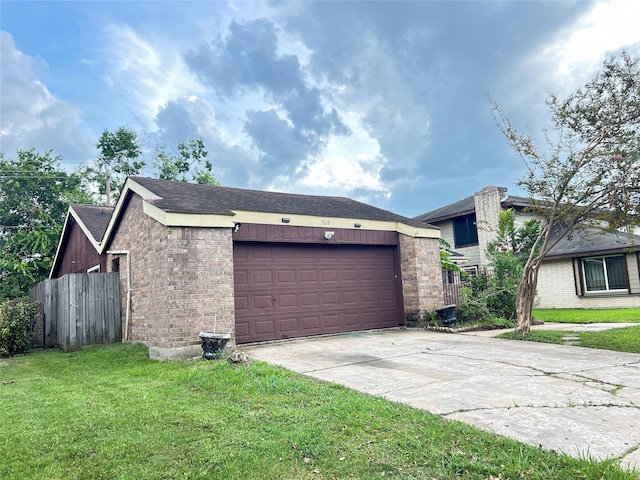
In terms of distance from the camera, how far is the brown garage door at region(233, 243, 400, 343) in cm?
988

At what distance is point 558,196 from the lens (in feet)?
29.7

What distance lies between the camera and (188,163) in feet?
105

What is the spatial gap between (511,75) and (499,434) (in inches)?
580

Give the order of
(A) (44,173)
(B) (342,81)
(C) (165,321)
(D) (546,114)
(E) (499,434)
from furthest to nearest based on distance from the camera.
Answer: (A) (44,173), (B) (342,81), (D) (546,114), (C) (165,321), (E) (499,434)

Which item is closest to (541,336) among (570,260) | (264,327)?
(264,327)

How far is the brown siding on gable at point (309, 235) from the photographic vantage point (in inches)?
393

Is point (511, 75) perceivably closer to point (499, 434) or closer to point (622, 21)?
point (622, 21)

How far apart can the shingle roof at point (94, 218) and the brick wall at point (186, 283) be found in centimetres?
677

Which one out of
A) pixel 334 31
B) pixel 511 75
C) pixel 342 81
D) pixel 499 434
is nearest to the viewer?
pixel 499 434

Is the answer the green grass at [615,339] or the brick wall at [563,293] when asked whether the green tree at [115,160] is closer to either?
the brick wall at [563,293]

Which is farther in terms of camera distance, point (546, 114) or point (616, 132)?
point (546, 114)


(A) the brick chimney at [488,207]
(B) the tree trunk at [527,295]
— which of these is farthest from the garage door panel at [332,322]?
(A) the brick chimney at [488,207]

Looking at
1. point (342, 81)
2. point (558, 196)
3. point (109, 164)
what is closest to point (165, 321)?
point (558, 196)

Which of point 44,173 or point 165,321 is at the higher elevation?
point 44,173
